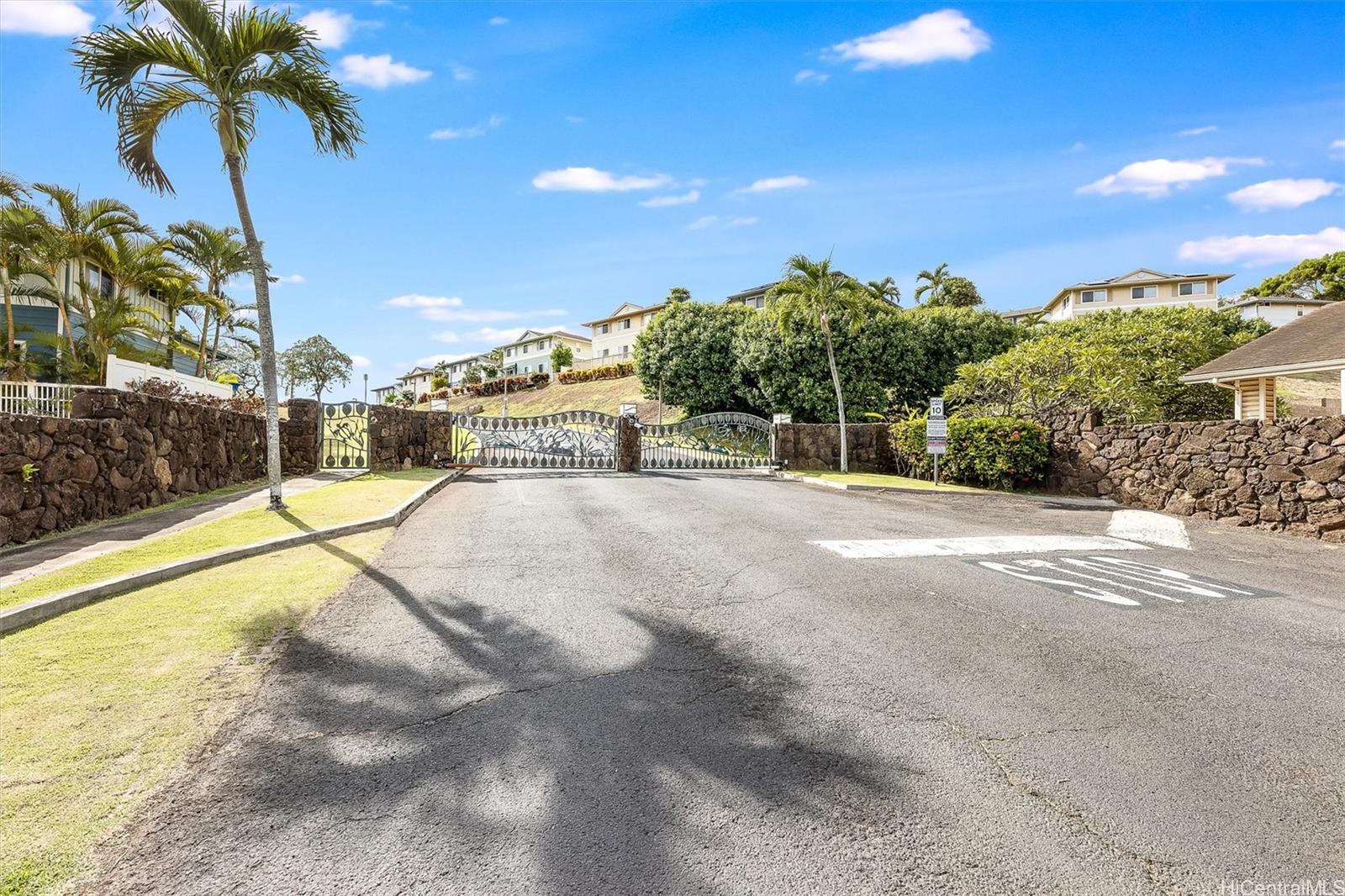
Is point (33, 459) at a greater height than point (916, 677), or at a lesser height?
greater

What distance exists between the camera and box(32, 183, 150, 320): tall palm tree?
2188 cm

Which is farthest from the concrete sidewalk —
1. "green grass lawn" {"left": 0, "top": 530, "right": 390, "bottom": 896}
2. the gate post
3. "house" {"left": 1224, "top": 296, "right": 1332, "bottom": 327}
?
"house" {"left": 1224, "top": 296, "right": 1332, "bottom": 327}

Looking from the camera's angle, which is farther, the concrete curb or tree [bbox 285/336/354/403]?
tree [bbox 285/336/354/403]

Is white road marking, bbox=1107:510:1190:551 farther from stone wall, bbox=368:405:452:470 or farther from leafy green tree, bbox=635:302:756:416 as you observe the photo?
leafy green tree, bbox=635:302:756:416

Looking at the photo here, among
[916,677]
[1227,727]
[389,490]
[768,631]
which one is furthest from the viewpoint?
[389,490]

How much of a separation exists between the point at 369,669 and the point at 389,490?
956 cm

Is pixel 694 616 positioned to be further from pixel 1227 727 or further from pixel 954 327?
pixel 954 327

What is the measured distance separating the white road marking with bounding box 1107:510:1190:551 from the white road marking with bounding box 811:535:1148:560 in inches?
20.2

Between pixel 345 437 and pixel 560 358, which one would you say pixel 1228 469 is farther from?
pixel 560 358

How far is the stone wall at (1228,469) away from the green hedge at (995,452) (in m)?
0.93

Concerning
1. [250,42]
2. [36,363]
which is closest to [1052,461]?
[250,42]

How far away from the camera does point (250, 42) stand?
31.0 ft

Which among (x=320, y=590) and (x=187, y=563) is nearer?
(x=320, y=590)

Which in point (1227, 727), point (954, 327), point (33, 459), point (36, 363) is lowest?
point (1227, 727)
